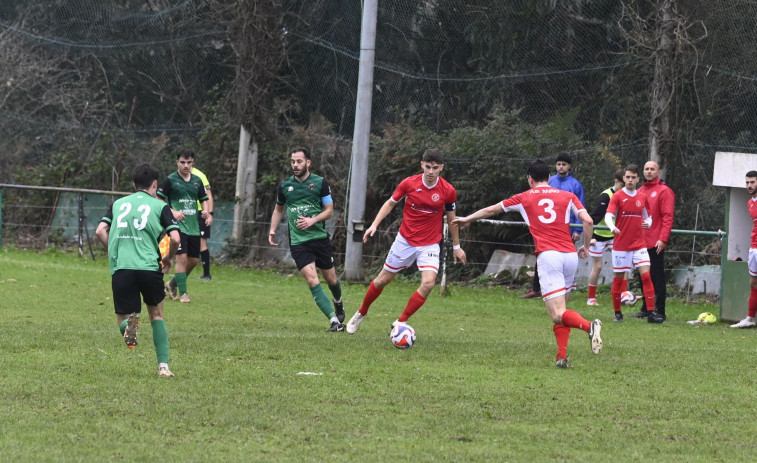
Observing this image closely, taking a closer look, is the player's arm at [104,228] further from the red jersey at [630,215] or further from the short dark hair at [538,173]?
the red jersey at [630,215]

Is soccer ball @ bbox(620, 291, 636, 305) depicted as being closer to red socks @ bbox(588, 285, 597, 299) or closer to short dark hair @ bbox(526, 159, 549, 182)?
red socks @ bbox(588, 285, 597, 299)

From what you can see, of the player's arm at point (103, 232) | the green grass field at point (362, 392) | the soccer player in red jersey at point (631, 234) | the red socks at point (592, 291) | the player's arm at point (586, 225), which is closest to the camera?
the green grass field at point (362, 392)

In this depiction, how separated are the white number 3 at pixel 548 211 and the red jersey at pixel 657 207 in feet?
17.1

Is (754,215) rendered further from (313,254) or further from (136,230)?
(136,230)

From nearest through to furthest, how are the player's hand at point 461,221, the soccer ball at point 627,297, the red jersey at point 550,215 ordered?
1. the red jersey at point 550,215
2. the player's hand at point 461,221
3. the soccer ball at point 627,297

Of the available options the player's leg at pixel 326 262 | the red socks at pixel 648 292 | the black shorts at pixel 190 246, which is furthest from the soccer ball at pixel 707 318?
the black shorts at pixel 190 246

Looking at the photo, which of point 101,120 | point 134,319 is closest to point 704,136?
point 134,319

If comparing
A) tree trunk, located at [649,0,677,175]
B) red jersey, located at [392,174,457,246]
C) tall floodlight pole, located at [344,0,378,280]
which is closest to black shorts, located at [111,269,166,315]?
red jersey, located at [392,174,457,246]

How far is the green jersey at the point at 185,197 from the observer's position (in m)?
14.2

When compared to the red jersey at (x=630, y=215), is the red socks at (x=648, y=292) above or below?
below

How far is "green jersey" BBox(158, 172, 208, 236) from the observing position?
14.2 metres

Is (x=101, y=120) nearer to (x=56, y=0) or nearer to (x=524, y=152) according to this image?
(x=56, y=0)

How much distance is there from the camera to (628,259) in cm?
1403

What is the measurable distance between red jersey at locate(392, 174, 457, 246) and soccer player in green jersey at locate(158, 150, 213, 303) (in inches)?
164
